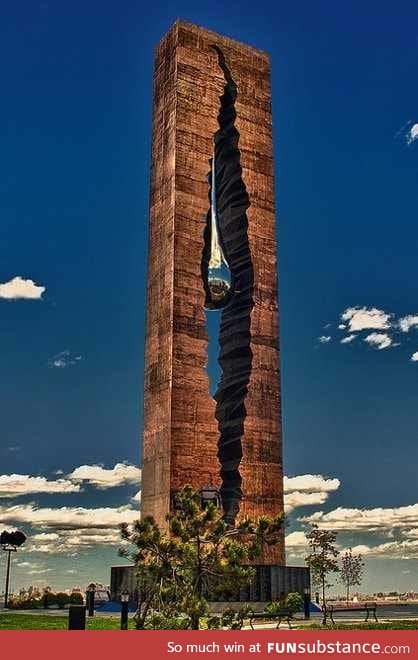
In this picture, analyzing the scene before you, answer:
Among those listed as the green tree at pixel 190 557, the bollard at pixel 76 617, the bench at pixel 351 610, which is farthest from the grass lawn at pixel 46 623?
the bollard at pixel 76 617

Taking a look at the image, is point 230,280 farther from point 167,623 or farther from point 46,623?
point 167,623

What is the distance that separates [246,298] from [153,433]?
357 inches

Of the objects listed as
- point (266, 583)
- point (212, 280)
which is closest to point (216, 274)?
point (212, 280)

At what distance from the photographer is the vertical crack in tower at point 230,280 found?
45375 millimetres

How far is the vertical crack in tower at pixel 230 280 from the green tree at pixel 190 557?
2419 cm

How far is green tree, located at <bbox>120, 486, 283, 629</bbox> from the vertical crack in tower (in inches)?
952

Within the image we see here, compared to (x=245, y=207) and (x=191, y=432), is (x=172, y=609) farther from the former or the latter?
(x=245, y=207)

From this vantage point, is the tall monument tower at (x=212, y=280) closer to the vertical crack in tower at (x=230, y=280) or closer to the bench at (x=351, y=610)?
the vertical crack in tower at (x=230, y=280)

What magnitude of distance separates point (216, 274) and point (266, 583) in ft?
52.5

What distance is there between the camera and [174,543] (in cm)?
1930

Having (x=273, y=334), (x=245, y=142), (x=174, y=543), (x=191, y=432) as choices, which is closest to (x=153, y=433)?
(x=191, y=432)

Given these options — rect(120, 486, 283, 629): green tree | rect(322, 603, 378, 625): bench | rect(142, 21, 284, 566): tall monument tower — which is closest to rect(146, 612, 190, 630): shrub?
rect(120, 486, 283, 629): green tree

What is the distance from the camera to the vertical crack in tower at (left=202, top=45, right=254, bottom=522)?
45375 millimetres

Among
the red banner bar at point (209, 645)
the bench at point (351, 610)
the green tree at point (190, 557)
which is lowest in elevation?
the red banner bar at point (209, 645)
